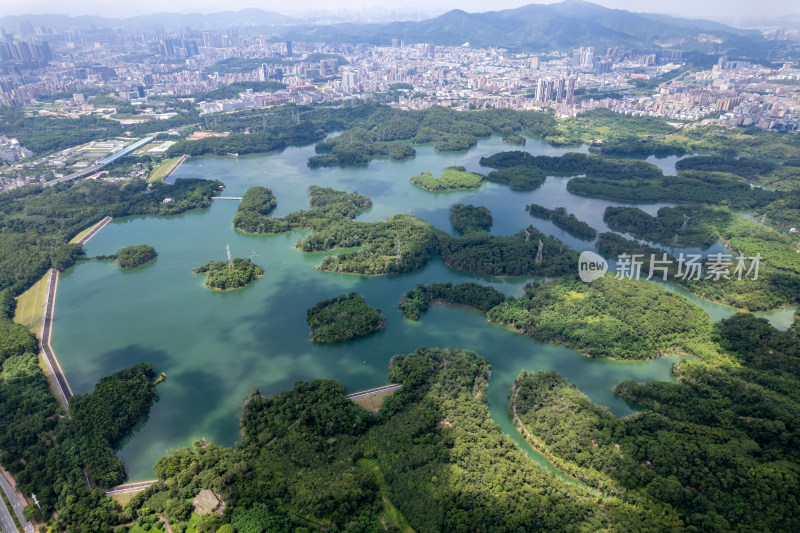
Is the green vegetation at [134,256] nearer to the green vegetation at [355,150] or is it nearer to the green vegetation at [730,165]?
the green vegetation at [355,150]

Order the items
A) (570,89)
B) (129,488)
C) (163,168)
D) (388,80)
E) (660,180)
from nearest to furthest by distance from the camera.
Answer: (129,488) < (660,180) < (163,168) < (570,89) < (388,80)

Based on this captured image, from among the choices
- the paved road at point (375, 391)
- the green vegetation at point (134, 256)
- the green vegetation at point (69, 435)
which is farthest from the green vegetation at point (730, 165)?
the green vegetation at point (69, 435)

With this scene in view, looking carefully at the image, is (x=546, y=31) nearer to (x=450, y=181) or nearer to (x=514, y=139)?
(x=514, y=139)

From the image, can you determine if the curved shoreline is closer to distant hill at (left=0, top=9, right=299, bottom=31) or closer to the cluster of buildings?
the cluster of buildings

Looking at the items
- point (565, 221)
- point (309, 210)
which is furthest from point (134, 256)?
point (565, 221)

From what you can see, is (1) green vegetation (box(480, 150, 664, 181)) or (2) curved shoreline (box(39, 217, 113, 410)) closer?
(2) curved shoreline (box(39, 217, 113, 410))

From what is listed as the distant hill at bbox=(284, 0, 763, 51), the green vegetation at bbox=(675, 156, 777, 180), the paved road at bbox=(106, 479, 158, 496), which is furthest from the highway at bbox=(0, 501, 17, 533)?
the distant hill at bbox=(284, 0, 763, 51)
